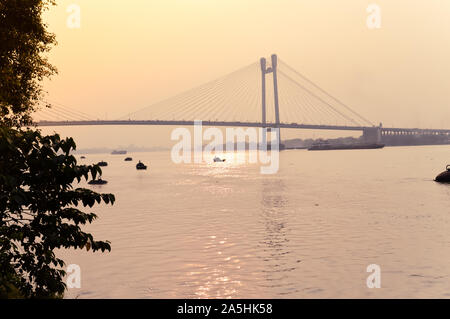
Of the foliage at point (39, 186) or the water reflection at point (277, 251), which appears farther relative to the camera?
the water reflection at point (277, 251)

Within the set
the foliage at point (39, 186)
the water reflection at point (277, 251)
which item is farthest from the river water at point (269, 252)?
the foliage at point (39, 186)

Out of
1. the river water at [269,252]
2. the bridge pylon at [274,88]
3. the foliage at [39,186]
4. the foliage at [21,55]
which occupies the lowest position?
the river water at [269,252]

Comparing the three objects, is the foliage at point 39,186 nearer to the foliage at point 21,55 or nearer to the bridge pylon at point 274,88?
the foliage at point 21,55

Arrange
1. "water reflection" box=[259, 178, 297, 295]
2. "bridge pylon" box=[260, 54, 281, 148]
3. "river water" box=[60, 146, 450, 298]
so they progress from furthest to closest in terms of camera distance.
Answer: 1. "bridge pylon" box=[260, 54, 281, 148]
2. "water reflection" box=[259, 178, 297, 295]
3. "river water" box=[60, 146, 450, 298]

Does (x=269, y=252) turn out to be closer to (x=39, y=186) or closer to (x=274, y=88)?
(x=39, y=186)

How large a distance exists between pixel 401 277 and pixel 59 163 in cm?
1022

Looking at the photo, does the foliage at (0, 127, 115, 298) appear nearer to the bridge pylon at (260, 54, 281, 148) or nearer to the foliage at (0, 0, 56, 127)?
the foliage at (0, 0, 56, 127)

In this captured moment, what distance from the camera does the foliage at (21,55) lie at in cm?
1562

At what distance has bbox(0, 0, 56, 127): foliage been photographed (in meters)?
15.6

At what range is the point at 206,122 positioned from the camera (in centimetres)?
14338

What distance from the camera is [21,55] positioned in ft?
54.9

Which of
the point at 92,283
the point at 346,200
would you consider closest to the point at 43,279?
the point at 92,283

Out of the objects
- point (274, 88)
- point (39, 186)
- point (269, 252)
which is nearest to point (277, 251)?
point (269, 252)

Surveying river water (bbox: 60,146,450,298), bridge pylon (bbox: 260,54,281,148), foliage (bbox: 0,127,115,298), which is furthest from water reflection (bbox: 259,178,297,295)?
bridge pylon (bbox: 260,54,281,148)
